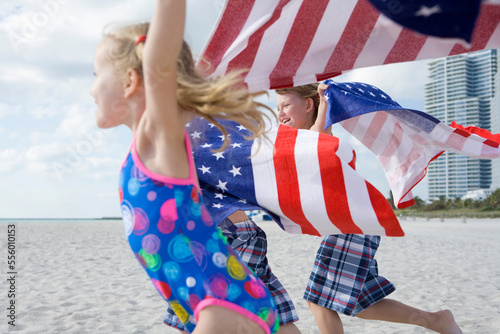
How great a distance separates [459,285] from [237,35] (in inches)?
224

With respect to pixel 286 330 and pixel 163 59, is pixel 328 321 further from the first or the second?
pixel 163 59

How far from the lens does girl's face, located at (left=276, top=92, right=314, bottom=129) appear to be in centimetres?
295

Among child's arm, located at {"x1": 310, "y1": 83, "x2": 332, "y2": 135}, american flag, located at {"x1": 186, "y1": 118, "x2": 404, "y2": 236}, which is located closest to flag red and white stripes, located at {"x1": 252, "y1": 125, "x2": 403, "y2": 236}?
american flag, located at {"x1": 186, "y1": 118, "x2": 404, "y2": 236}

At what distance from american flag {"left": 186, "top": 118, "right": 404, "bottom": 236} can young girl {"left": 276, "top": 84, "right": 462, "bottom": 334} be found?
42 cm

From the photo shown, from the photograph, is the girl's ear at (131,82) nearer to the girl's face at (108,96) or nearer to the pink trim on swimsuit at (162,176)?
the girl's face at (108,96)

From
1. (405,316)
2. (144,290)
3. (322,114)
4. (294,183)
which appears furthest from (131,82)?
(144,290)

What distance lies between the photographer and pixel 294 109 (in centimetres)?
296

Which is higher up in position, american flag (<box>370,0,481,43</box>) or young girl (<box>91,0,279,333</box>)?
american flag (<box>370,0,481,43</box>)

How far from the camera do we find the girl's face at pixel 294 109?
2.95 m

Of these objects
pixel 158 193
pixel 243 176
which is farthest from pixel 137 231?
pixel 243 176

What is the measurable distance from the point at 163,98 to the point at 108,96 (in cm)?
31

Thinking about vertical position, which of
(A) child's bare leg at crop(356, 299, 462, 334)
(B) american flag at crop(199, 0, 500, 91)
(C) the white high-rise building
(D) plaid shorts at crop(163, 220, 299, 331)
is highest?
(C) the white high-rise building

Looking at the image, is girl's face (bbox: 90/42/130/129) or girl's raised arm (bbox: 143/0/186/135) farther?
girl's face (bbox: 90/42/130/129)

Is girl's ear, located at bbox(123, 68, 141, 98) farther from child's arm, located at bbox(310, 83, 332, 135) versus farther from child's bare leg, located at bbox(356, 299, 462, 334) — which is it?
child's bare leg, located at bbox(356, 299, 462, 334)
